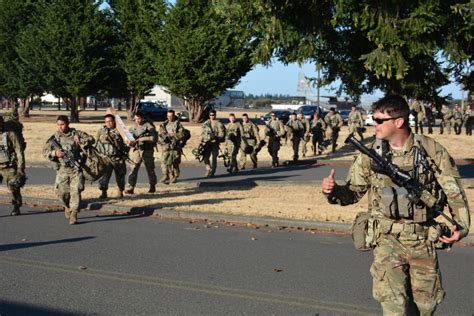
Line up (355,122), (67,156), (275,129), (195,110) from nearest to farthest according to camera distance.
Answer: (67,156) < (275,129) < (355,122) < (195,110)

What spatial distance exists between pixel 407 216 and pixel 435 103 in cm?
1020

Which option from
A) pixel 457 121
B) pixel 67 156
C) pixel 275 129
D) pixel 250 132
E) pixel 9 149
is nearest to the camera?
pixel 67 156

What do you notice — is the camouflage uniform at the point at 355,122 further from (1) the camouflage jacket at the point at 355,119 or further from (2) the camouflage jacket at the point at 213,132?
(2) the camouflage jacket at the point at 213,132

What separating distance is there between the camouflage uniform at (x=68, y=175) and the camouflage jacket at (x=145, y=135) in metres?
3.96

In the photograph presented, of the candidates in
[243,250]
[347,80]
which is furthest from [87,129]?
[243,250]

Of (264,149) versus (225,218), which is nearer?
(225,218)

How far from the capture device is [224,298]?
285 inches

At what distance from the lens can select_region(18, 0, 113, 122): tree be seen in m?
45.3

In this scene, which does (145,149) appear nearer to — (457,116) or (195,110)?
(457,116)

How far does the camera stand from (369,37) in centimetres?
1222

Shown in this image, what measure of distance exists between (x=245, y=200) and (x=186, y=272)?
646cm

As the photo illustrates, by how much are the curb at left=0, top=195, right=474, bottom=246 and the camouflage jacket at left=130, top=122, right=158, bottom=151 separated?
94.6 inches

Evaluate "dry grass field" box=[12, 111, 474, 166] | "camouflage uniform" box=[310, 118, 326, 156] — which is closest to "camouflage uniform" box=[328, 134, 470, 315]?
"dry grass field" box=[12, 111, 474, 166]

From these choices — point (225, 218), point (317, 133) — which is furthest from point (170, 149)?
point (317, 133)
